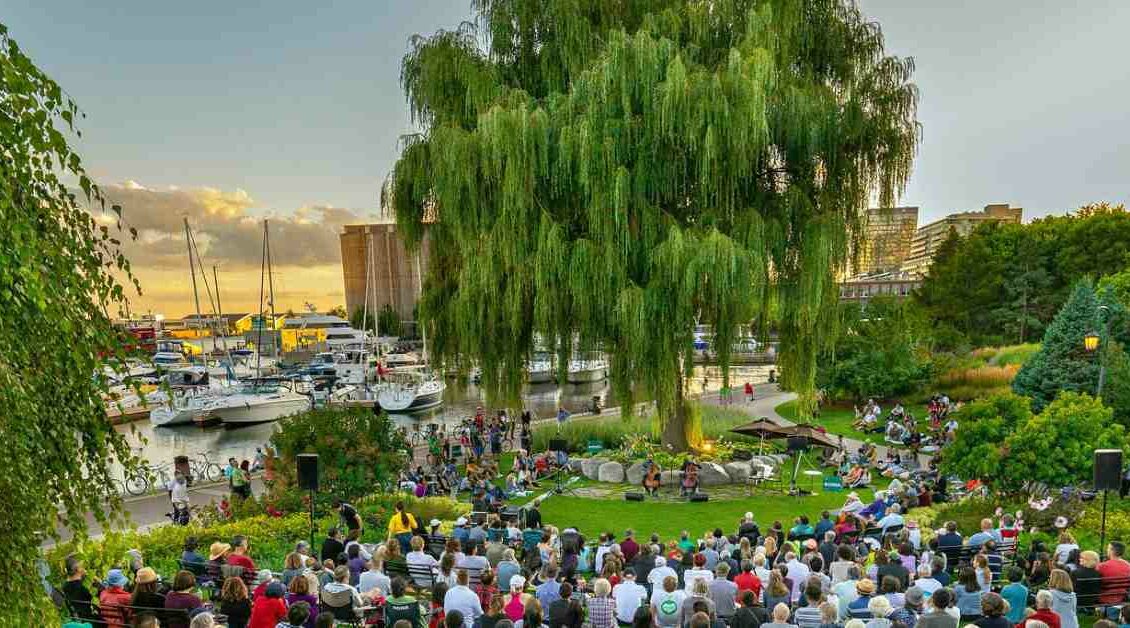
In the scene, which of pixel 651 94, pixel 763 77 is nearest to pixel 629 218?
pixel 651 94

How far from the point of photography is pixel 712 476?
21.1 metres

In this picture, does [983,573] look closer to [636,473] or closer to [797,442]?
[797,442]

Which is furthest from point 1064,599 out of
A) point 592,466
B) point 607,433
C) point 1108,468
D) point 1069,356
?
point 1069,356

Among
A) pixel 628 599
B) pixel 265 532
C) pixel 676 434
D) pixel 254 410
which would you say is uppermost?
pixel 628 599

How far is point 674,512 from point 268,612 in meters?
12.4

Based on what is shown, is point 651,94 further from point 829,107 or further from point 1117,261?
point 1117,261

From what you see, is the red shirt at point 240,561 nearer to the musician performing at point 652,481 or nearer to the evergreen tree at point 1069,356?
the musician performing at point 652,481

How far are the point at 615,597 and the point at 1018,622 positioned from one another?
4830 millimetres

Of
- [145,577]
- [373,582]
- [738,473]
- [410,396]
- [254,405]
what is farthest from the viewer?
[410,396]

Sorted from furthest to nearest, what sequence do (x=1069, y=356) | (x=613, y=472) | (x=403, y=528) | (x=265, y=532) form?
1. (x=1069, y=356)
2. (x=613, y=472)
3. (x=265, y=532)
4. (x=403, y=528)

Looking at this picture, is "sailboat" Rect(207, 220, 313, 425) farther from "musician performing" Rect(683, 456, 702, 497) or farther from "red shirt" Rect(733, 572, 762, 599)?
"red shirt" Rect(733, 572, 762, 599)

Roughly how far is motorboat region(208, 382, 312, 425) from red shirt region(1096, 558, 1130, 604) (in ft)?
131

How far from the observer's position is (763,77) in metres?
17.1

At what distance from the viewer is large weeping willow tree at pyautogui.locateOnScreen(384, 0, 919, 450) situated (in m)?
17.2
